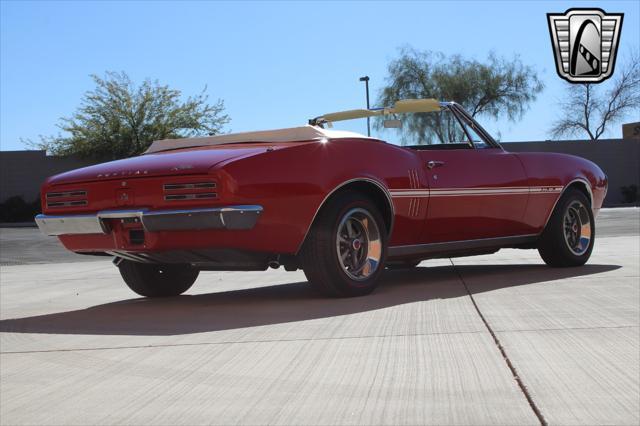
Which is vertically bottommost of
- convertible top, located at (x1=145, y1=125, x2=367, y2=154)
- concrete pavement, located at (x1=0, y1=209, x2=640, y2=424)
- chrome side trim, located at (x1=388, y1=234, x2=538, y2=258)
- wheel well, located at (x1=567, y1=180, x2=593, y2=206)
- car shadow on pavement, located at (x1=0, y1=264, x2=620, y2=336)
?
car shadow on pavement, located at (x1=0, y1=264, x2=620, y2=336)

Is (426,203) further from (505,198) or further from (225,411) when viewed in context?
(225,411)

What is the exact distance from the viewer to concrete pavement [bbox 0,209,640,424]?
329 cm

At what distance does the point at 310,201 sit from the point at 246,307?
31.7 inches

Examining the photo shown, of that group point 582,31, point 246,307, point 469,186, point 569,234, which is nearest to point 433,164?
point 469,186

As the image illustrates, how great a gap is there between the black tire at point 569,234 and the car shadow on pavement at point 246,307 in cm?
30

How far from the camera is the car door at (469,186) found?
712 cm

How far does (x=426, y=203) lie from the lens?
697 cm

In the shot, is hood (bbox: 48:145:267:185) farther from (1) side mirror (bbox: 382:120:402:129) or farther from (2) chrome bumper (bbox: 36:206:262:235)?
(1) side mirror (bbox: 382:120:402:129)

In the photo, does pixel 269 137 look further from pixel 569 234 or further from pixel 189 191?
pixel 569 234

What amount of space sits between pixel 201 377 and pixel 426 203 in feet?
11.2

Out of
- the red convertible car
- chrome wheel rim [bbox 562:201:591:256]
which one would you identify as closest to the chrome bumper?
the red convertible car

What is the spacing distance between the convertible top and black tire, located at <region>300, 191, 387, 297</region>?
418 mm

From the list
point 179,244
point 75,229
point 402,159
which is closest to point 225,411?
point 179,244

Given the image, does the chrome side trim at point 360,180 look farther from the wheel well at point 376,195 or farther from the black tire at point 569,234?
the black tire at point 569,234
